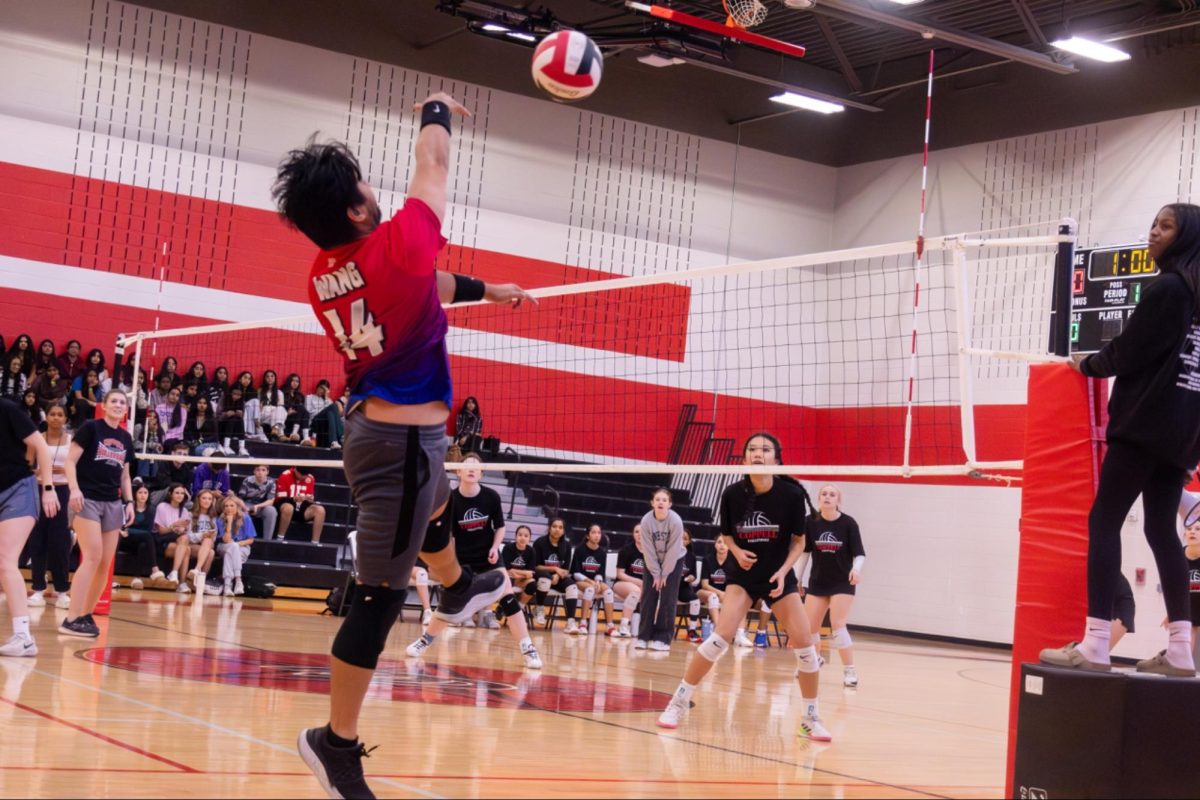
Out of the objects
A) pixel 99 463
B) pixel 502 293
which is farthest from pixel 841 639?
pixel 502 293

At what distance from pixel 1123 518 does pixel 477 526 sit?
6.20m

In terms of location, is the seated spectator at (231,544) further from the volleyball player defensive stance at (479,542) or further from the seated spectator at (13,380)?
the volleyball player defensive stance at (479,542)

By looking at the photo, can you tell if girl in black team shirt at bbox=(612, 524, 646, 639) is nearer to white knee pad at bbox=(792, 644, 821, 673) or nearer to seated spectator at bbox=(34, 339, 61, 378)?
seated spectator at bbox=(34, 339, 61, 378)

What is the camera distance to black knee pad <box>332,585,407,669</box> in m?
3.76

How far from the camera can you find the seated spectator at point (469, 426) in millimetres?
19378

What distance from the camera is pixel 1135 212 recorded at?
20.0 meters

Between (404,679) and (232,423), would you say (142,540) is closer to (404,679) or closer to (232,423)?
(232,423)

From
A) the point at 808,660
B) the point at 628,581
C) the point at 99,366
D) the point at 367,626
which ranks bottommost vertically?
the point at 628,581

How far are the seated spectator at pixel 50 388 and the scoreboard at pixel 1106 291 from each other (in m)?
12.5

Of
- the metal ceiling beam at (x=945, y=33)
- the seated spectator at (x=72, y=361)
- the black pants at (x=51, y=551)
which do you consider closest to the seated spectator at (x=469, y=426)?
the seated spectator at (x=72, y=361)

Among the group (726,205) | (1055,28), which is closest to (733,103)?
(726,205)

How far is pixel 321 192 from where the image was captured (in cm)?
371

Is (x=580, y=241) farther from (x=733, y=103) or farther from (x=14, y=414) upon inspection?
(x=14, y=414)

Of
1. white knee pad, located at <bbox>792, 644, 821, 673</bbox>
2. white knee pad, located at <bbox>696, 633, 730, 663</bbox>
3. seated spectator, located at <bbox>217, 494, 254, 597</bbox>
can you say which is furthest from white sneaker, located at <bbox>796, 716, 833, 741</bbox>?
seated spectator, located at <bbox>217, 494, 254, 597</bbox>
